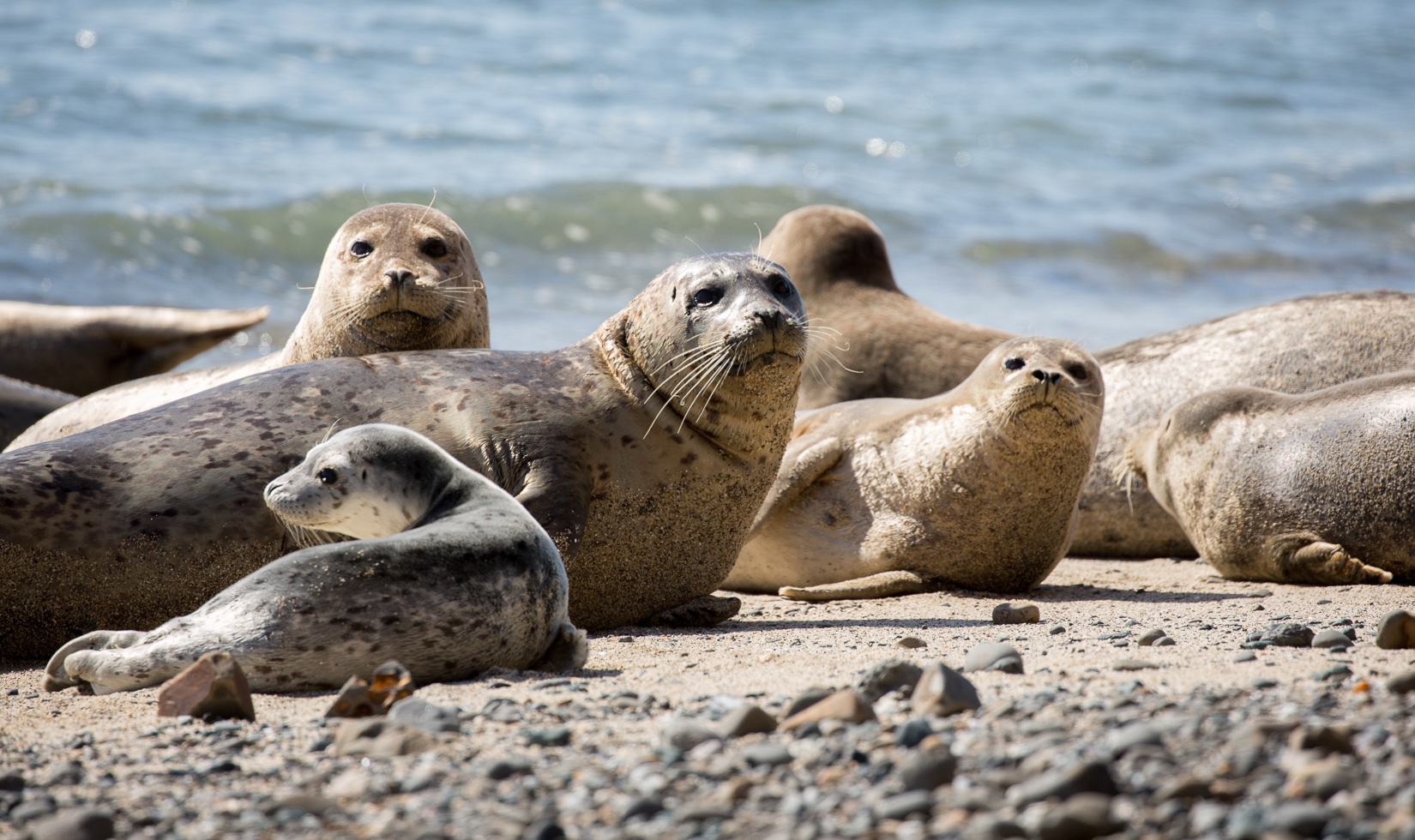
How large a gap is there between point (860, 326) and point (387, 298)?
317 centimetres

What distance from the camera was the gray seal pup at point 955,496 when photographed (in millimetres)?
5207

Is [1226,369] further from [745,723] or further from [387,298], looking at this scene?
[745,723]

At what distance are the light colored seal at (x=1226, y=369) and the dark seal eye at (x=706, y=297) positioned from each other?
244cm

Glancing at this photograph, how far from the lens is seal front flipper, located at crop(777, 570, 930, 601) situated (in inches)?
201

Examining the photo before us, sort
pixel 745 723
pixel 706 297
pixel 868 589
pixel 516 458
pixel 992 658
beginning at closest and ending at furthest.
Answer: pixel 745 723
pixel 992 658
pixel 516 458
pixel 706 297
pixel 868 589

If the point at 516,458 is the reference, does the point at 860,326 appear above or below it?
above

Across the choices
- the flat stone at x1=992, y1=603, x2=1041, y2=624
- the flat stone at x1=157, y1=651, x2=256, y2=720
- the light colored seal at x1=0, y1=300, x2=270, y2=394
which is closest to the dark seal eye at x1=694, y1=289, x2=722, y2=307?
the flat stone at x1=992, y1=603, x2=1041, y2=624

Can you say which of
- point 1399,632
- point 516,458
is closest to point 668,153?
point 516,458

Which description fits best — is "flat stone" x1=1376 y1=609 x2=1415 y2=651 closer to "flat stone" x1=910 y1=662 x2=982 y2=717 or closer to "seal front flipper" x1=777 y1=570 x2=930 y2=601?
"flat stone" x1=910 y1=662 x2=982 y2=717

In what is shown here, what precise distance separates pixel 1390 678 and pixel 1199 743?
1.94 feet

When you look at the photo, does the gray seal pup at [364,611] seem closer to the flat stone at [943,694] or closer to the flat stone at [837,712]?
the flat stone at [837,712]

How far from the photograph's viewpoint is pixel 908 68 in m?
21.9

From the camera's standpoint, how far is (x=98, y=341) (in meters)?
7.91

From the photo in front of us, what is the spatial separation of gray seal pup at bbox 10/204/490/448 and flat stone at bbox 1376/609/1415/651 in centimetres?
336
